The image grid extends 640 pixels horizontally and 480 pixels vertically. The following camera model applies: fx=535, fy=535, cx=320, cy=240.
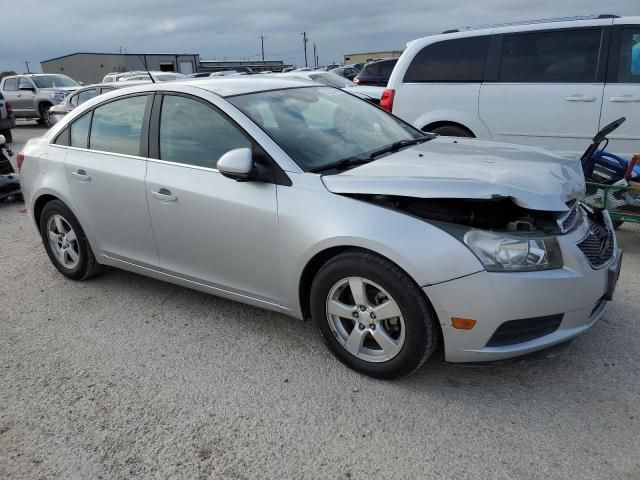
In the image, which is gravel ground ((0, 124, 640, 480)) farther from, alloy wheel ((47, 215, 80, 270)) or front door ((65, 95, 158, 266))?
alloy wheel ((47, 215, 80, 270))

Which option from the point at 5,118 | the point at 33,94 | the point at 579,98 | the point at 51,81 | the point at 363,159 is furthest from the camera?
the point at 51,81

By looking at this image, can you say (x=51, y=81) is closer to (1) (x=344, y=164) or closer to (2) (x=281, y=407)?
(1) (x=344, y=164)

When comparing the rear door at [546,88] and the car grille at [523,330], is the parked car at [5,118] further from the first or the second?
the car grille at [523,330]

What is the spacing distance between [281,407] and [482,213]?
1.46 metres

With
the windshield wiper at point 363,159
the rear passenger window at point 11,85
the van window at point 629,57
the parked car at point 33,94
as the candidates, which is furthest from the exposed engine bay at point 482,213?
the rear passenger window at point 11,85

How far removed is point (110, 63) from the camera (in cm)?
5469

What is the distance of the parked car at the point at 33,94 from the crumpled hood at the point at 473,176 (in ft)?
55.8

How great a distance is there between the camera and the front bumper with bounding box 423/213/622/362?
252cm

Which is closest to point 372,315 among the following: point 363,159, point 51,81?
point 363,159

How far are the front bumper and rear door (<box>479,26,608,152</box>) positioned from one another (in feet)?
11.1

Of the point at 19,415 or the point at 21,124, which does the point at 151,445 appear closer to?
the point at 19,415

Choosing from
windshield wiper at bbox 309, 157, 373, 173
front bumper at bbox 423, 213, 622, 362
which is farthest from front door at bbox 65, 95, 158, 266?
front bumper at bbox 423, 213, 622, 362

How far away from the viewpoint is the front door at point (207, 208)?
3166 millimetres

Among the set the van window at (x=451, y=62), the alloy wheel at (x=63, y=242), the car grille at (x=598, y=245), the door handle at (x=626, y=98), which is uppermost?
the van window at (x=451, y=62)
